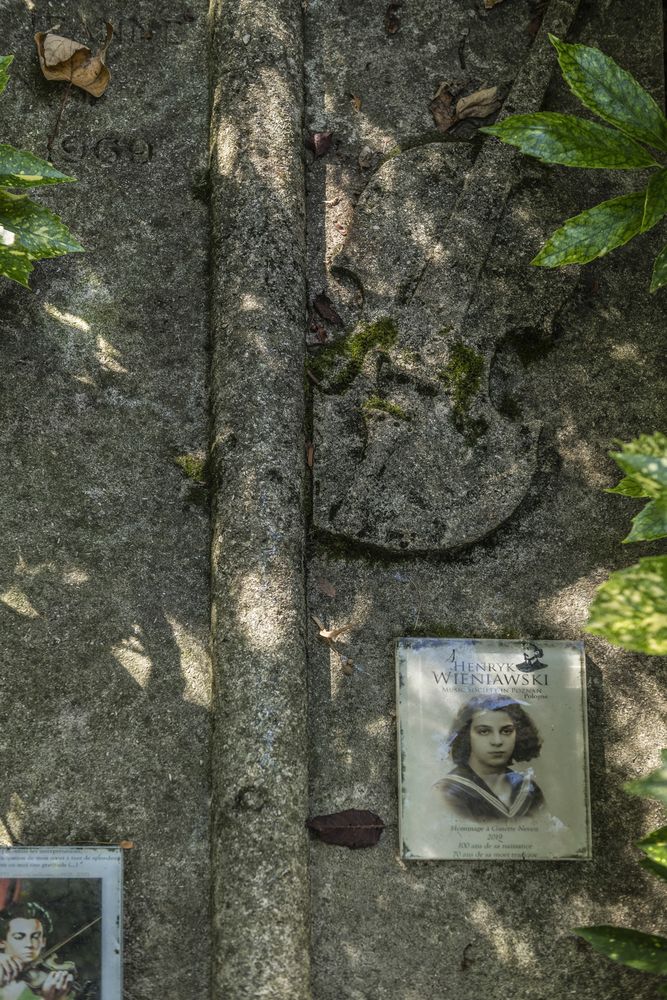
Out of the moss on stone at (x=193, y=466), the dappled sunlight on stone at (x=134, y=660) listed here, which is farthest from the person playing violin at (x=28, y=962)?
the moss on stone at (x=193, y=466)

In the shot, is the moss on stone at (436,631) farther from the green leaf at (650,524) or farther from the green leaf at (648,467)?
the green leaf at (648,467)

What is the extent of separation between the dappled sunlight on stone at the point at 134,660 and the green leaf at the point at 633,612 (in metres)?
1.29

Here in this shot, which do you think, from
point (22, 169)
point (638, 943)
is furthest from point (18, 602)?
point (638, 943)

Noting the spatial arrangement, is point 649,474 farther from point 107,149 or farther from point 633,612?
point 107,149

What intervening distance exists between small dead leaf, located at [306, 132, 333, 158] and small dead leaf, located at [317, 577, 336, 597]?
1.31 m

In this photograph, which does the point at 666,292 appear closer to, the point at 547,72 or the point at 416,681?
the point at 547,72

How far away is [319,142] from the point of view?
298 cm

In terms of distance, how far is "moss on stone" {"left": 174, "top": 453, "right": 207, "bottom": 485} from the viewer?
280cm

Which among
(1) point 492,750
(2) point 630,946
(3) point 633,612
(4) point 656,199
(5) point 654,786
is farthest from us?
(1) point 492,750

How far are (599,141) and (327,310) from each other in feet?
2.87

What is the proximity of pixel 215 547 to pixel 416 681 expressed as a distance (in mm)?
668

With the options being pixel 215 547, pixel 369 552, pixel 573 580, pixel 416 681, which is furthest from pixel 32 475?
pixel 573 580

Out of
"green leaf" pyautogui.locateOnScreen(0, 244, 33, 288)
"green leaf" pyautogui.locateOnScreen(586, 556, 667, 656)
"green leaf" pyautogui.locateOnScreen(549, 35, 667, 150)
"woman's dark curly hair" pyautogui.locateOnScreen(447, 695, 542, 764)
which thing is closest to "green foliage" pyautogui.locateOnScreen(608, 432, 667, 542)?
"green leaf" pyautogui.locateOnScreen(586, 556, 667, 656)

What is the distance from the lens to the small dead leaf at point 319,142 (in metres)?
2.98
